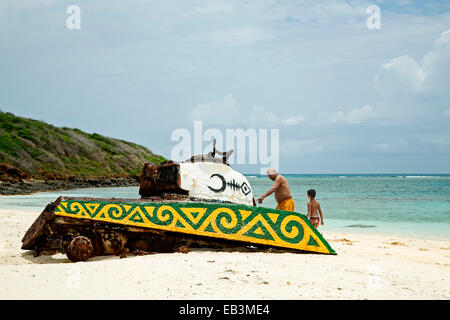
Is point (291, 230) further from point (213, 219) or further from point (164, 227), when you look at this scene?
point (164, 227)

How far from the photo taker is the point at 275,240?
6641 millimetres

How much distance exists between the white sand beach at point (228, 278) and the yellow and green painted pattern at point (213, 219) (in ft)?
0.95

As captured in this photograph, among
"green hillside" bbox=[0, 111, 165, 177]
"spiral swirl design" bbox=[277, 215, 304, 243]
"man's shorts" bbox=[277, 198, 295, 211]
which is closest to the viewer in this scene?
"spiral swirl design" bbox=[277, 215, 304, 243]

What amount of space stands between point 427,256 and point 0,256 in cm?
844

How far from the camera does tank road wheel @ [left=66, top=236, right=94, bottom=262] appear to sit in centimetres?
622

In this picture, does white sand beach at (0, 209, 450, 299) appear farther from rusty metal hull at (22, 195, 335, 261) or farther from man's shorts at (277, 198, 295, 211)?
man's shorts at (277, 198, 295, 211)

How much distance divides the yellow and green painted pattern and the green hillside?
37.9 metres

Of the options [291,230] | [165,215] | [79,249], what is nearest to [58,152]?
[79,249]

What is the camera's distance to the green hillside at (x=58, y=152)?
140 feet

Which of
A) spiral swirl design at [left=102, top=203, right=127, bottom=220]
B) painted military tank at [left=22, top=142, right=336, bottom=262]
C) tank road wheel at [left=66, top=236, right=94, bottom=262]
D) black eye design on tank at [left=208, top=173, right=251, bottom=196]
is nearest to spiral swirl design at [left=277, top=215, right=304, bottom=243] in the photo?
painted military tank at [left=22, top=142, right=336, bottom=262]

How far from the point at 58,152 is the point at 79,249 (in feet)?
155

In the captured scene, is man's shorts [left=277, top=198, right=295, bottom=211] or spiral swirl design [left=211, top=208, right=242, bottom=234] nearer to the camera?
spiral swirl design [left=211, top=208, right=242, bottom=234]

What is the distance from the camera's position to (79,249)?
20.5 ft

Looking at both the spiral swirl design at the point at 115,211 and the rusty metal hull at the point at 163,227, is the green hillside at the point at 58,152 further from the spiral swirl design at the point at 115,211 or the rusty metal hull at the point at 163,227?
the spiral swirl design at the point at 115,211
